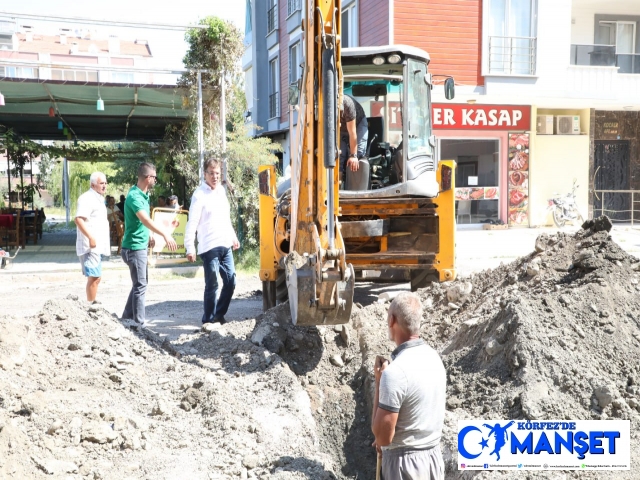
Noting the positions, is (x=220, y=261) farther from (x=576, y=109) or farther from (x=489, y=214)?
(x=576, y=109)

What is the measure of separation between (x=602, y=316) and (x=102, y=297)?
8.01 meters

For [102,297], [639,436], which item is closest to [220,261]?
[102,297]

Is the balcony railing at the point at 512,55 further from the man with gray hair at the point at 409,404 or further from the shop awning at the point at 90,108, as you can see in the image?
the man with gray hair at the point at 409,404

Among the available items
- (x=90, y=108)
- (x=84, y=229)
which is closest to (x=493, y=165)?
(x=90, y=108)

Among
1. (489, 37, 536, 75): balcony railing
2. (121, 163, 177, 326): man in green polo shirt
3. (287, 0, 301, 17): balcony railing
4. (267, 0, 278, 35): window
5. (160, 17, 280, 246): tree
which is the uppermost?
(267, 0, 278, 35): window

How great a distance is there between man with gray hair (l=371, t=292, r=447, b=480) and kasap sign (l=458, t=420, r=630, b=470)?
1.02m

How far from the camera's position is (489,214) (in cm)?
1920

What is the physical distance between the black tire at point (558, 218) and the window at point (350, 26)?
25.5 ft

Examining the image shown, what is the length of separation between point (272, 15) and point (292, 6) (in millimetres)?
2775

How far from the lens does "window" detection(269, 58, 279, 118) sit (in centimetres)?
2564

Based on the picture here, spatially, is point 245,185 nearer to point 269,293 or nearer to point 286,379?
point 269,293

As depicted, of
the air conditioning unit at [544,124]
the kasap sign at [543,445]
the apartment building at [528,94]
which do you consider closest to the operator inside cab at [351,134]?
the kasap sign at [543,445]

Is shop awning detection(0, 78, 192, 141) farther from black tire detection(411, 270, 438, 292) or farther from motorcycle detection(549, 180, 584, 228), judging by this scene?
motorcycle detection(549, 180, 584, 228)

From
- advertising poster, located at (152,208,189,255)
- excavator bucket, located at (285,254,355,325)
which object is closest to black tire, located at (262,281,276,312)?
excavator bucket, located at (285,254,355,325)
